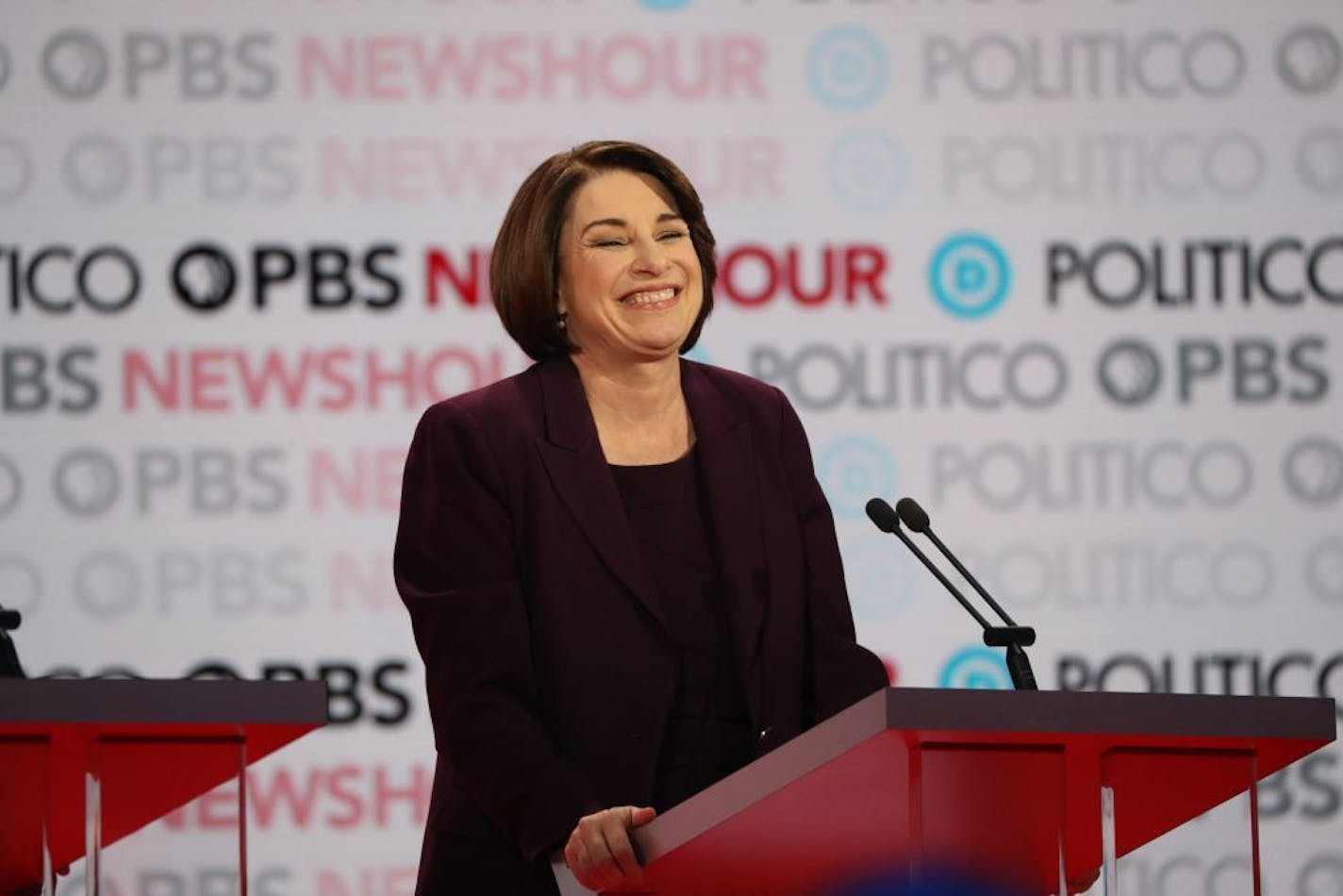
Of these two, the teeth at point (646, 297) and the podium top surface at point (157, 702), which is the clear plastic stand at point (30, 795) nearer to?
the podium top surface at point (157, 702)

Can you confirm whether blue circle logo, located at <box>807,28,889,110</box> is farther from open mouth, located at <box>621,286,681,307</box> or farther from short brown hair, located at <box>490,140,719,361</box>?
open mouth, located at <box>621,286,681,307</box>

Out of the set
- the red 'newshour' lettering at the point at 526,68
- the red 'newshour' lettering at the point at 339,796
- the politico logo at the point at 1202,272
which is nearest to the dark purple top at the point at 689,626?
the red 'newshour' lettering at the point at 339,796

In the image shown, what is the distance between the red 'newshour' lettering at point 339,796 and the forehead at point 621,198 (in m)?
1.65

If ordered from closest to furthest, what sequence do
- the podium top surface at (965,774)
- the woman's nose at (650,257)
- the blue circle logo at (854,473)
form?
the podium top surface at (965,774) → the woman's nose at (650,257) → the blue circle logo at (854,473)

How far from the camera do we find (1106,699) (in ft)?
7.27

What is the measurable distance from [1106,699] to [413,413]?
2.49 meters

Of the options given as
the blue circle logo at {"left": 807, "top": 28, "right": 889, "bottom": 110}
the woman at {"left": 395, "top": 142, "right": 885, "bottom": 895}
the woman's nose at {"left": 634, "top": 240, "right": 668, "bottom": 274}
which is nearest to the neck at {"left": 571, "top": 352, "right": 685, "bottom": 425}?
the woman at {"left": 395, "top": 142, "right": 885, "bottom": 895}

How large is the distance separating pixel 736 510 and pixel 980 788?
0.83 meters

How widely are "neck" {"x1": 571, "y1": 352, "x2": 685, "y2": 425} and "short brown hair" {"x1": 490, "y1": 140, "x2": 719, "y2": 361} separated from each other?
0.08 m

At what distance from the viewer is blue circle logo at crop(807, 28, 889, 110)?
15.2 ft

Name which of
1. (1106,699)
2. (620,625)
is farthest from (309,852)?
(1106,699)

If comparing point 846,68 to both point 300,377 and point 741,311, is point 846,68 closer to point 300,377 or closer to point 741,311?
point 741,311

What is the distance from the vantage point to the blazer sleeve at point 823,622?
9.82ft

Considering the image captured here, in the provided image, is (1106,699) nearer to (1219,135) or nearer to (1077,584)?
(1077,584)
